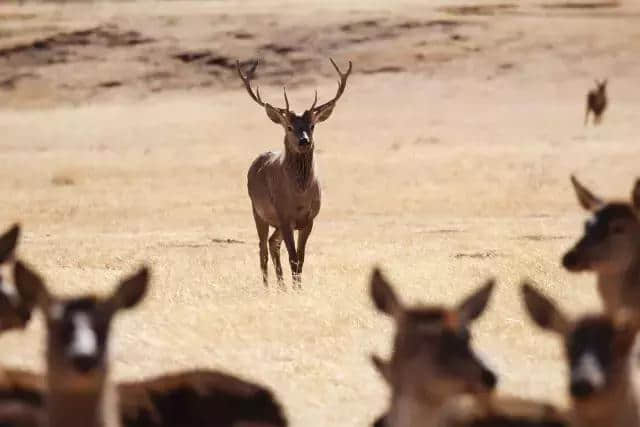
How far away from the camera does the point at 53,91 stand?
54375mm

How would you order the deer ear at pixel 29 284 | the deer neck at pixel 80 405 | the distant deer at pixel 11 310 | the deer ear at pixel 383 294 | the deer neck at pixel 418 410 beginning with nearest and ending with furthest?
the deer neck at pixel 80 405 < the deer neck at pixel 418 410 < the deer ear at pixel 29 284 < the deer ear at pixel 383 294 < the distant deer at pixel 11 310

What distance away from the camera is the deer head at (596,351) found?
6180 millimetres

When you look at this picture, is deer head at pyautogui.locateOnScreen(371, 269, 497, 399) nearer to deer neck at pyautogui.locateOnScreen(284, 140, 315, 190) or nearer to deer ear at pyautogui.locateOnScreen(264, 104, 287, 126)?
deer neck at pyautogui.locateOnScreen(284, 140, 315, 190)

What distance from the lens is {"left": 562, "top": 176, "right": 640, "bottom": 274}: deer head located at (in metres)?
9.16

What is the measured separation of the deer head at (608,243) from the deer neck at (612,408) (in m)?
2.63

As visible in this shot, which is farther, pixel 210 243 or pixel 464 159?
pixel 464 159

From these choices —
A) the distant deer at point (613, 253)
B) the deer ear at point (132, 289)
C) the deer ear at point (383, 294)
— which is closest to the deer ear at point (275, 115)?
the distant deer at point (613, 253)

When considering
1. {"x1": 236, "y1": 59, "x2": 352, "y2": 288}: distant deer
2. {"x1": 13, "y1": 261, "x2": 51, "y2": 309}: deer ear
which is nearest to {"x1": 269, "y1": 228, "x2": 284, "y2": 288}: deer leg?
{"x1": 236, "y1": 59, "x2": 352, "y2": 288}: distant deer

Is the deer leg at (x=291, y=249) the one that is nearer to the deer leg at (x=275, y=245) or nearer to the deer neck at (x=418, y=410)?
the deer leg at (x=275, y=245)

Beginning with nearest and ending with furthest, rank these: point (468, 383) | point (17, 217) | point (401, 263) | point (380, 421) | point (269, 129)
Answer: point (468, 383)
point (380, 421)
point (401, 263)
point (17, 217)
point (269, 129)

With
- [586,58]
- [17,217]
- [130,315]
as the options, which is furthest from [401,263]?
[586,58]

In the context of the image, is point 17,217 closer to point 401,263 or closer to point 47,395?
point 401,263

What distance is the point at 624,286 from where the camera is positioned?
9.32 m

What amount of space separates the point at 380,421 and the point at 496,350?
326 centimetres
